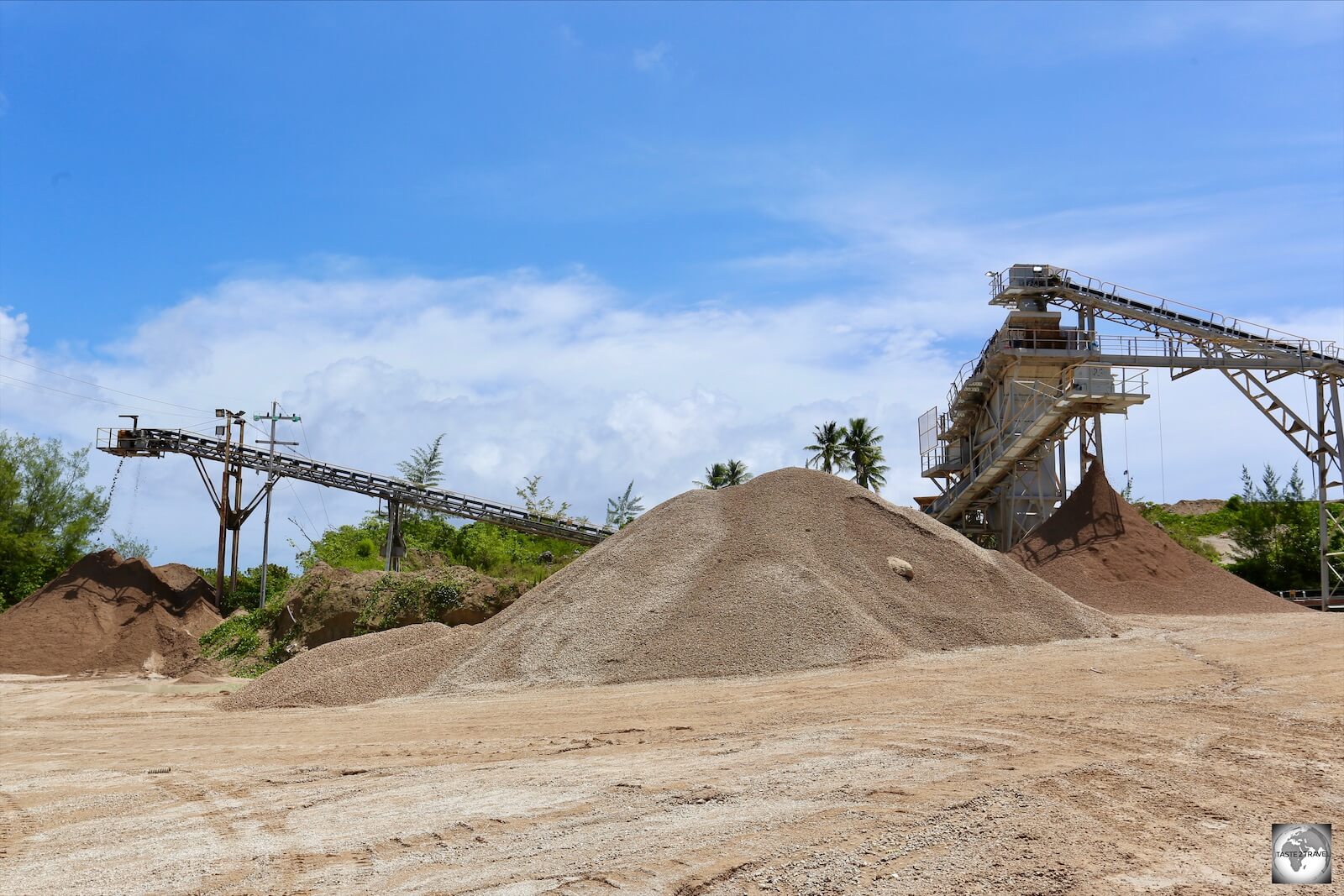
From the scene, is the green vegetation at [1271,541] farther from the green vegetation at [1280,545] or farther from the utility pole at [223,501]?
the utility pole at [223,501]

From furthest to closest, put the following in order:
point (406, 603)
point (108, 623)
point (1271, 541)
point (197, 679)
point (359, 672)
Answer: point (1271, 541)
point (108, 623)
point (406, 603)
point (197, 679)
point (359, 672)

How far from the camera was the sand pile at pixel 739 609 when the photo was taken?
18328mm

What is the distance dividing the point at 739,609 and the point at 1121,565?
1336cm

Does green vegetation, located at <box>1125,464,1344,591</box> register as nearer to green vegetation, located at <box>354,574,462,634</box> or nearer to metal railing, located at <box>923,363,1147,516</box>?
metal railing, located at <box>923,363,1147,516</box>

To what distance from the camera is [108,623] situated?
1158 inches

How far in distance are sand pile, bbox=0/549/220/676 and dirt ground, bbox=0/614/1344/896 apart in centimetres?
1277

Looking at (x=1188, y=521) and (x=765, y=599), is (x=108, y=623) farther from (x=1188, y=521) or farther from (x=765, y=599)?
(x=1188, y=521)

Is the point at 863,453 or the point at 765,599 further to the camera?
the point at 863,453

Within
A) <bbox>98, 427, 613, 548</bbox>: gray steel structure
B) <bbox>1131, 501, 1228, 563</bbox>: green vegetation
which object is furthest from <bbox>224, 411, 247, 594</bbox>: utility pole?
<bbox>1131, 501, 1228, 563</bbox>: green vegetation

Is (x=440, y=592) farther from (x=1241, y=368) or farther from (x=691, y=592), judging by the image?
(x=1241, y=368)

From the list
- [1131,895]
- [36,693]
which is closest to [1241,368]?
[1131,895]

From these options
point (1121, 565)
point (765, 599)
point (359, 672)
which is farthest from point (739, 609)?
point (1121, 565)

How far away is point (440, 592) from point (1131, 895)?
70.9 feet

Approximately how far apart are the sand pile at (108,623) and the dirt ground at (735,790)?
41.9 ft
